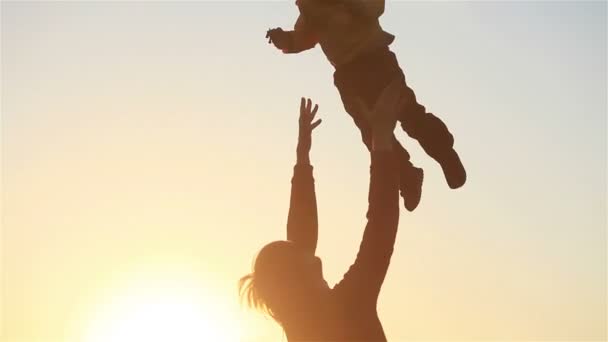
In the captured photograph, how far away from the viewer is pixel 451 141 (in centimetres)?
666

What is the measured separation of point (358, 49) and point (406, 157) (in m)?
1.08

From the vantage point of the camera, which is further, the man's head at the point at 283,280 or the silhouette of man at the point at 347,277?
the man's head at the point at 283,280

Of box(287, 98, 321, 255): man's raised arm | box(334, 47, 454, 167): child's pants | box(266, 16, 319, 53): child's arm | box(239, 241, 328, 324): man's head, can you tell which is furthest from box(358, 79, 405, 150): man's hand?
box(266, 16, 319, 53): child's arm

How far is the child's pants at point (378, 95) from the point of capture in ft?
20.0

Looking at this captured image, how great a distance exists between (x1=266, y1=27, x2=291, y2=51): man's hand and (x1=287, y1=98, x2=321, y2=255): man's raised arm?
3.66 feet

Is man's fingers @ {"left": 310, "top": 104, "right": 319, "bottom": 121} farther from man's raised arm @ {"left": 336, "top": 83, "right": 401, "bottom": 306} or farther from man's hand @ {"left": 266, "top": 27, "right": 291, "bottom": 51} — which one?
man's raised arm @ {"left": 336, "top": 83, "right": 401, "bottom": 306}

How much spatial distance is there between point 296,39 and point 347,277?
2690 millimetres

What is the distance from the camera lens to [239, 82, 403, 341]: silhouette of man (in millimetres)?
4164

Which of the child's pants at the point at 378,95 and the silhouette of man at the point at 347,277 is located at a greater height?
the child's pants at the point at 378,95

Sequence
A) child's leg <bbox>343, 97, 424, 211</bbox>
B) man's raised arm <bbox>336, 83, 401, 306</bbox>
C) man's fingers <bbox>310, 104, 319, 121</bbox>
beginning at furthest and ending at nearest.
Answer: child's leg <bbox>343, 97, 424, 211</bbox>
man's fingers <bbox>310, 104, 319, 121</bbox>
man's raised arm <bbox>336, 83, 401, 306</bbox>

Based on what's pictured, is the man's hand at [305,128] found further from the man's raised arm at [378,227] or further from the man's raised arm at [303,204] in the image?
the man's raised arm at [378,227]

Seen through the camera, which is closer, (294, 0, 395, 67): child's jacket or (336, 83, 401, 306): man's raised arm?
(336, 83, 401, 306): man's raised arm

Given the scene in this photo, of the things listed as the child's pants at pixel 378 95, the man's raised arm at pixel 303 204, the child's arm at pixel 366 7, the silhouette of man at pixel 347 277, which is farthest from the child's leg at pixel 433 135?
the silhouette of man at pixel 347 277

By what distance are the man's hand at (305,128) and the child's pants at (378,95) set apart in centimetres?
41
